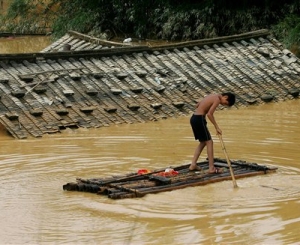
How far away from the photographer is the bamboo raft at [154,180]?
36.8ft

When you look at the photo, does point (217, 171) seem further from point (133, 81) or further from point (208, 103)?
point (133, 81)

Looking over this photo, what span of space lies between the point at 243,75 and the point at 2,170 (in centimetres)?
759

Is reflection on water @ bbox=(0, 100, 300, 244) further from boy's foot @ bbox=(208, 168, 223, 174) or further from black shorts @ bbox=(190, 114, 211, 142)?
black shorts @ bbox=(190, 114, 211, 142)

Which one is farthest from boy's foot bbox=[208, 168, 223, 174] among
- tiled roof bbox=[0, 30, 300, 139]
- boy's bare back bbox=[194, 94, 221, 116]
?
tiled roof bbox=[0, 30, 300, 139]

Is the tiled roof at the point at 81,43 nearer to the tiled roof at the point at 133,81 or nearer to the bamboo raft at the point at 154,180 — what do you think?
the tiled roof at the point at 133,81

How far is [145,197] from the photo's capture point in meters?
11.1

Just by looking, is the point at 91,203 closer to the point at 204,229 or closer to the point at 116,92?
the point at 204,229

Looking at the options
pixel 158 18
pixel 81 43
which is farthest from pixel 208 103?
pixel 158 18

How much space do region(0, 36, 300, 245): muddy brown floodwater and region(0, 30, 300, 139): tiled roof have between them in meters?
0.49

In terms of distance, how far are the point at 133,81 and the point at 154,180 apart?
6.45 metres

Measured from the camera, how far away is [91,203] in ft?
36.0

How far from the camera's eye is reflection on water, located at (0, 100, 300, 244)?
984 centimetres

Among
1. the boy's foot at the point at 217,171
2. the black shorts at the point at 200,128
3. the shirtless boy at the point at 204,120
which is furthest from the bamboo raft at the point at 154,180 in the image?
the black shorts at the point at 200,128

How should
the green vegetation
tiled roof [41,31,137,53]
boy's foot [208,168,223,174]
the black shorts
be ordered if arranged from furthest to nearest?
the green vegetation, tiled roof [41,31,137,53], the black shorts, boy's foot [208,168,223,174]
